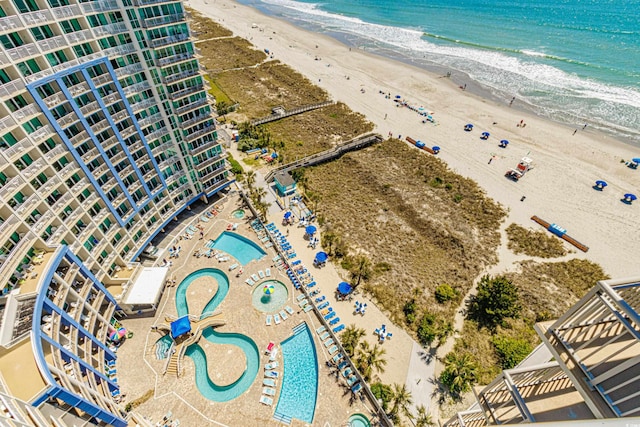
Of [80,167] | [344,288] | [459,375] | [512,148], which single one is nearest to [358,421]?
[459,375]

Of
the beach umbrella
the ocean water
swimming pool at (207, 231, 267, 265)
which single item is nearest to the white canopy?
swimming pool at (207, 231, 267, 265)

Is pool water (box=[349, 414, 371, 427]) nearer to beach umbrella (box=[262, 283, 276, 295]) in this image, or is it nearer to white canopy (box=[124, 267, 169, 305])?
beach umbrella (box=[262, 283, 276, 295])

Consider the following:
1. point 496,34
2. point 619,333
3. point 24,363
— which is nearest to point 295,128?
point 24,363

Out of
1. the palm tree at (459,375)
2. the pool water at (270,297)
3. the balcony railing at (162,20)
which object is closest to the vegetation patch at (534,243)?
the palm tree at (459,375)

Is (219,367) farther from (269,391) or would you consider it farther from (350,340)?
(350,340)

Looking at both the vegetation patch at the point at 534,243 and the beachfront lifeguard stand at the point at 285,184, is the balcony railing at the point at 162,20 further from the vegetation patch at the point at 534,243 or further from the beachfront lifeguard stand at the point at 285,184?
the vegetation patch at the point at 534,243

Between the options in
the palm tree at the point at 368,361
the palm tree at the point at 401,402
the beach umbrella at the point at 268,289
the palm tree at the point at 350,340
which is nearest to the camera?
the palm tree at the point at 401,402
